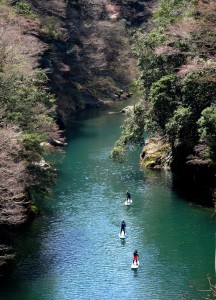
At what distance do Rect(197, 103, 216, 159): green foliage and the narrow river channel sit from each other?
462cm

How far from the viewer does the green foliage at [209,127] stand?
3684 cm

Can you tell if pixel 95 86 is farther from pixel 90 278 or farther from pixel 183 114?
pixel 90 278

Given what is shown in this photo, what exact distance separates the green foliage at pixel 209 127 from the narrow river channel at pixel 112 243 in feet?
15.2

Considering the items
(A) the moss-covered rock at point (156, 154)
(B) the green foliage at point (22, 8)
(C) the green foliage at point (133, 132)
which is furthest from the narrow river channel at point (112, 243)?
(B) the green foliage at point (22, 8)

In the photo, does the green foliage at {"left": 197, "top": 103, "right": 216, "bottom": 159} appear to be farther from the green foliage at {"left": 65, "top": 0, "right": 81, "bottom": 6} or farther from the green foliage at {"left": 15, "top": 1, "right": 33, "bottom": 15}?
the green foliage at {"left": 65, "top": 0, "right": 81, "bottom": 6}

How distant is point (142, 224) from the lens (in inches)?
1421

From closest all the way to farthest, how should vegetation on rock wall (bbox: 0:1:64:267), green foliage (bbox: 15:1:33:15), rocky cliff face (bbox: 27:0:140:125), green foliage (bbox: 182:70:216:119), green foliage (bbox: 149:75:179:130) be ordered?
vegetation on rock wall (bbox: 0:1:64:267)
green foliage (bbox: 182:70:216:119)
green foliage (bbox: 149:75:179:130)
green foliage (bbox: 15:1:33:15)
rocky cliff face (bbox: 27:0:140:125)

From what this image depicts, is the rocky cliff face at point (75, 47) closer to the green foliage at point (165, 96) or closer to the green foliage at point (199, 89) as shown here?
the green foliage at point (165, 96)

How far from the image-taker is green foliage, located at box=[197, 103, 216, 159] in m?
36.8

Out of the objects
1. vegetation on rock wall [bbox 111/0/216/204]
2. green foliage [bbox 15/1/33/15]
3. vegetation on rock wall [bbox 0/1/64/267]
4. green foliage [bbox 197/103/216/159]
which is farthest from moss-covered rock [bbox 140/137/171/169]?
green foliage [bbox 15/1/33/15]

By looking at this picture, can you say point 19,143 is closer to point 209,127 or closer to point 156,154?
point 209,127

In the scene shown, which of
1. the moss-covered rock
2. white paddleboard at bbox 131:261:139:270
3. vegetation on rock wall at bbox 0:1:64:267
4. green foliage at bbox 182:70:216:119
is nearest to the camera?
vegetation on rock wall at bbox 0:1:64:267

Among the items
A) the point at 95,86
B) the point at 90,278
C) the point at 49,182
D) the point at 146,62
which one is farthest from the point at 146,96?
the point at 95,86

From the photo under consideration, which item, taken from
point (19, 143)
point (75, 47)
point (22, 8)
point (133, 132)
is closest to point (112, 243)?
point (19, 143)
